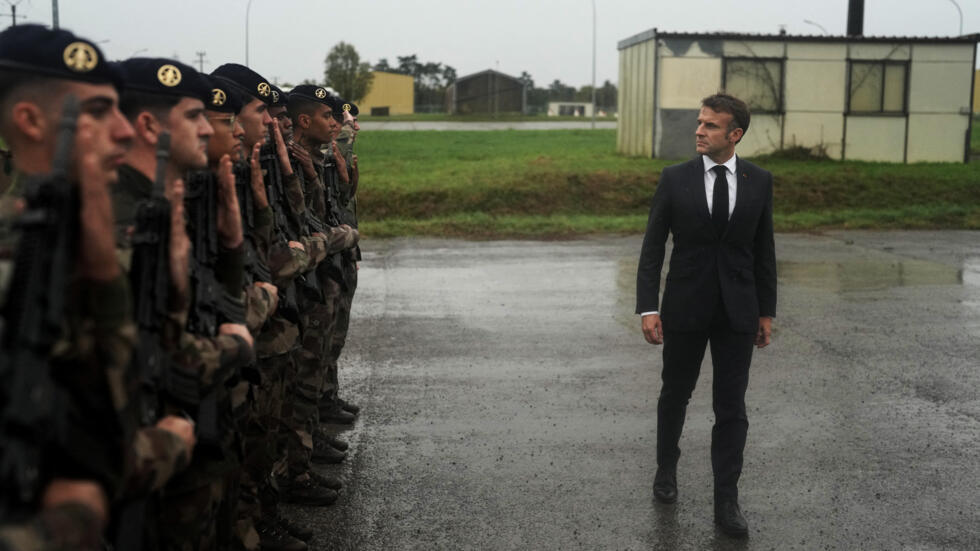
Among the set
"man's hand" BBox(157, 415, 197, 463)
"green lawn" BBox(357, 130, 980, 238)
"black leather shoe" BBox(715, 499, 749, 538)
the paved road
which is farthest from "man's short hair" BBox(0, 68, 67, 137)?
the paved road

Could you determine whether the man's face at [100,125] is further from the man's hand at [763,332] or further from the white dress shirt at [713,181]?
the man's hand at [763,332]

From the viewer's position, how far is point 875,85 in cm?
2503

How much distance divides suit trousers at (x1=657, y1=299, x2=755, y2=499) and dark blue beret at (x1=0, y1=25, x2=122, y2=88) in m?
3.37

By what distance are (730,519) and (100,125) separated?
136 inches

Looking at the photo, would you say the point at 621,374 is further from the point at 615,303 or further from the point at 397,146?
the point at 397,146

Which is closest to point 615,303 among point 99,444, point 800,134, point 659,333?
point 659,333

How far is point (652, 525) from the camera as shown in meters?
4.88

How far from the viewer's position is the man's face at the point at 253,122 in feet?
15.8

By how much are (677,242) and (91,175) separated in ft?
11.8

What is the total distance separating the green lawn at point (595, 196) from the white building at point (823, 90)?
98 centimetres

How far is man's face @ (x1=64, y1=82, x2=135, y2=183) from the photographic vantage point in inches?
96.0

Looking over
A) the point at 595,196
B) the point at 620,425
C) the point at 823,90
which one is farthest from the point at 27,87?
the point at 823,90

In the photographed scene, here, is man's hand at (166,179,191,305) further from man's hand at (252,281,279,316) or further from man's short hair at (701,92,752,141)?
man's short hair at (701,92,752,141)

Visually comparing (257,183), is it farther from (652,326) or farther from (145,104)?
(652,326)
